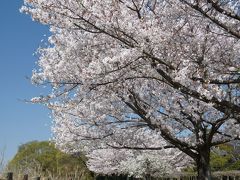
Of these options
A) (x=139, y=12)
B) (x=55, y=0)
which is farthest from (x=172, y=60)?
(x=55, y=0)

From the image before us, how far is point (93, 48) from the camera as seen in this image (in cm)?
948

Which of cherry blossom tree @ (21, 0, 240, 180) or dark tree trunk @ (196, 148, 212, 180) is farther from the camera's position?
dark tree trunk @ (196, 148, 212, 180)

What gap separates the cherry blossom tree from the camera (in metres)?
8.12

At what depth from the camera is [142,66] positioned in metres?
8.75

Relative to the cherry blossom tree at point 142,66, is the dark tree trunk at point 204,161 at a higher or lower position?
lower

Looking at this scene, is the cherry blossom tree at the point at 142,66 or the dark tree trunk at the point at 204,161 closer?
the cherry blossom tree at the point at 142,66

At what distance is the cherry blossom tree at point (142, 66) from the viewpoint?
8125 mm

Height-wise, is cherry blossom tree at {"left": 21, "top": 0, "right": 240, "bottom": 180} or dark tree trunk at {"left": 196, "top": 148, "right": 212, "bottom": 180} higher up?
cherry blossom tree at {"left": 21, "top": 0, "right": 240, "bottom": 180}

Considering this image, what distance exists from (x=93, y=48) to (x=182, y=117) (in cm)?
395

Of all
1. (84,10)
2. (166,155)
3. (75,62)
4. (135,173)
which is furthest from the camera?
(135,173)

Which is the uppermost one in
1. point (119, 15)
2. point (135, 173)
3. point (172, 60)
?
point (119, 15)

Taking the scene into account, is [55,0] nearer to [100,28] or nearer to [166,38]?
[100,28]

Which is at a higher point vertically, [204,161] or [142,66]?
[142,66]

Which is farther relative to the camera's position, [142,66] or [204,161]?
[204,161]
